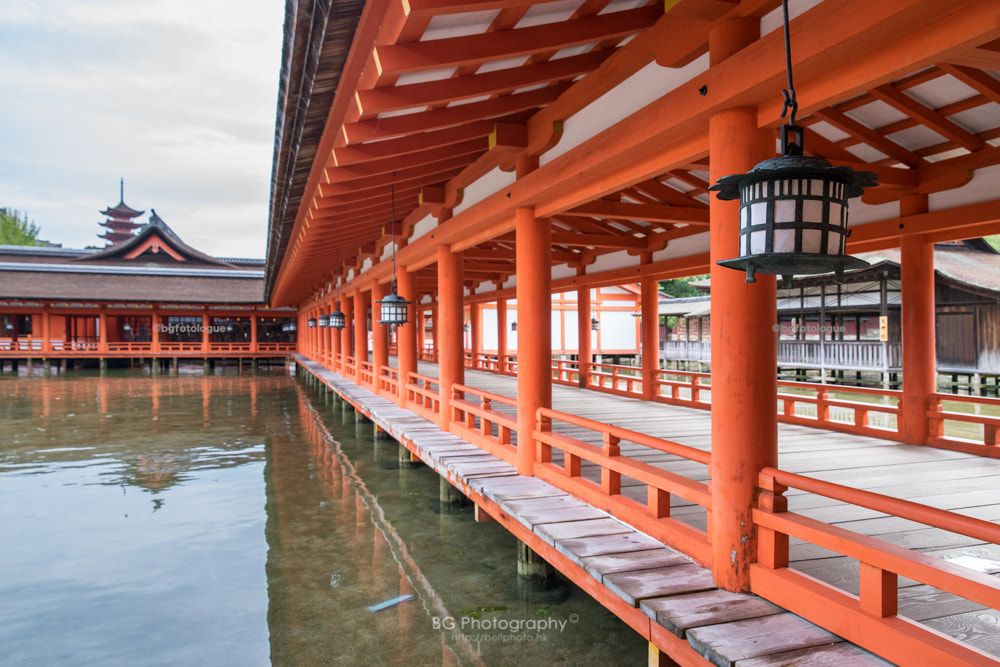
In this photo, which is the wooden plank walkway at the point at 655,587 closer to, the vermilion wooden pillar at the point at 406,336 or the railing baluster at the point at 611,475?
the railing baluster at the point at 611,475

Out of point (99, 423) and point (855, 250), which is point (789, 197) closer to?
point (855, 250)

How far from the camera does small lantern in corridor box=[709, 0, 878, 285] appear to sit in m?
2.16

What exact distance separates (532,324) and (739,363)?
274 cm

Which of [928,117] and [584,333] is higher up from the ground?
[928,117]

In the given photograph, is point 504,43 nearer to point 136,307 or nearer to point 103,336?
point 103,336

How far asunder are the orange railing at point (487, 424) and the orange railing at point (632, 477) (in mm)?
616

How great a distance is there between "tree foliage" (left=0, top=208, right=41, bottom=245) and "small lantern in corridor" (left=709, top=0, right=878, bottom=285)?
219 feet

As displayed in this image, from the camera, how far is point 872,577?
2.53 m

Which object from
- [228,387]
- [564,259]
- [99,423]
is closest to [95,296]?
[228,387]

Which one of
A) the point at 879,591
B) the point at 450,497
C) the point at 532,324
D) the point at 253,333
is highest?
the point at 253,333

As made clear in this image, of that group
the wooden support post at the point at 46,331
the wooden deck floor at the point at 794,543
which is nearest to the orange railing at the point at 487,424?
the wooden deck floor at the point at 794,543

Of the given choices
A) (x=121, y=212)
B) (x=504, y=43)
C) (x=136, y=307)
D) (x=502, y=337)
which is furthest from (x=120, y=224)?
(x=504, y=43)

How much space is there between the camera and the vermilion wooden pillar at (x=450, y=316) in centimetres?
800

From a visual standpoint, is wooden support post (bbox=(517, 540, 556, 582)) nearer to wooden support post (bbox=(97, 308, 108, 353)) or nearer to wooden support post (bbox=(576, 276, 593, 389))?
wooden support post (bbox=(576, 276, 593, 389))
